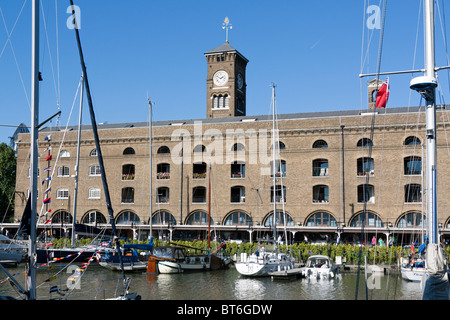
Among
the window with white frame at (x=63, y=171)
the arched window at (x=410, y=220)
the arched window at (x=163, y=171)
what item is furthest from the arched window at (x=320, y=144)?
the window with white frame at (x=63, y=171)

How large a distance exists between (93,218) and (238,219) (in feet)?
53.0

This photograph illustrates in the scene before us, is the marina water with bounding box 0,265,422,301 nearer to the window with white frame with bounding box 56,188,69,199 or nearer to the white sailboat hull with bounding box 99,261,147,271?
the white sailboat hull with bounding box 99,261,147,271

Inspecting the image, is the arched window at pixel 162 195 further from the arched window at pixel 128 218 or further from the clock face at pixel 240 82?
the clock face at pixel 240 82

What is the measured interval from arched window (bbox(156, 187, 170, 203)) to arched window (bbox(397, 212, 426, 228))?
23010mm


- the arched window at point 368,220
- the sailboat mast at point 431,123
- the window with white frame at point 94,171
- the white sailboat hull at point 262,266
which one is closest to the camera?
the sailboat mast at point 431,123

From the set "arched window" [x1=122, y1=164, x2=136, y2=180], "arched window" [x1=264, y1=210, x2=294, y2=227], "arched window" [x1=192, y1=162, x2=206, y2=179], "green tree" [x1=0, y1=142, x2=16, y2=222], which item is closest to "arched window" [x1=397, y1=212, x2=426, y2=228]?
"arched window" [x1=264, y1=210, x2=294, y2=227]

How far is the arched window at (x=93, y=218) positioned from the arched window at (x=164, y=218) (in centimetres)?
587

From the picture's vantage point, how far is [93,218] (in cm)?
5528

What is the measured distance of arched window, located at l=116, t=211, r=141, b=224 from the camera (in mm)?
53656

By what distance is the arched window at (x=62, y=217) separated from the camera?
184 ft

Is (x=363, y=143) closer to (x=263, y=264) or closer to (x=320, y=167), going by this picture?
(x=320, y=167)

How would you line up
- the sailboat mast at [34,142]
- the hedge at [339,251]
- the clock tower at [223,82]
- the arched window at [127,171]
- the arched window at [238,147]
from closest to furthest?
the sailboat mast at [34,142], the hedge at [339,251], the arched window at [238,147], the arched window at [127,171], the clock tower at [223,82]

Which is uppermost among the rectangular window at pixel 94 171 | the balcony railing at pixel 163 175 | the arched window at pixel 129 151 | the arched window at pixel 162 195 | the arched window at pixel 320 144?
the arched window at pixel 320 144
